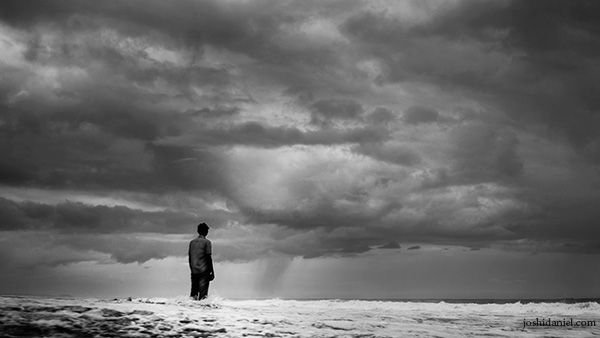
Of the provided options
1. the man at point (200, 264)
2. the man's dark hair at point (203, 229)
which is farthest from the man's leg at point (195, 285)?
the man's dark hair at point (203, 229)

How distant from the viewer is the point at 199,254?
60.0ft

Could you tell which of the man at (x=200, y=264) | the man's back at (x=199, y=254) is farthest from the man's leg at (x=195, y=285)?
the man's back at (x=199, y=254)

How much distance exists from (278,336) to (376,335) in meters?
2.05

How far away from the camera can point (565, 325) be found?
1374 centimetres

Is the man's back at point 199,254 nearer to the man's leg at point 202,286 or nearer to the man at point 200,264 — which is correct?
the man at point 200,264

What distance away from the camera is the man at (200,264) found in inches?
719

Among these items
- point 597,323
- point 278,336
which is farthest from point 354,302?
point 278,336

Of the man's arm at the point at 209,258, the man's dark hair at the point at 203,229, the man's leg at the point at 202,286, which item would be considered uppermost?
the man's dark hair at the point at 203,229

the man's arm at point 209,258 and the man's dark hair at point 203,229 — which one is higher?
the man's dark hair at point 203,229

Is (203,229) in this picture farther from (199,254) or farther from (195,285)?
(195,285)

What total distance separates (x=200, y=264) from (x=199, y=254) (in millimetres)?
348

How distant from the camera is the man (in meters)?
18.2

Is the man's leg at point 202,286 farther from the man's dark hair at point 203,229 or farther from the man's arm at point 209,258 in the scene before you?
the man's dark hair at point 203,229

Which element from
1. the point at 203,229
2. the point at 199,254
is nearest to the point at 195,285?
the point at 199,254
